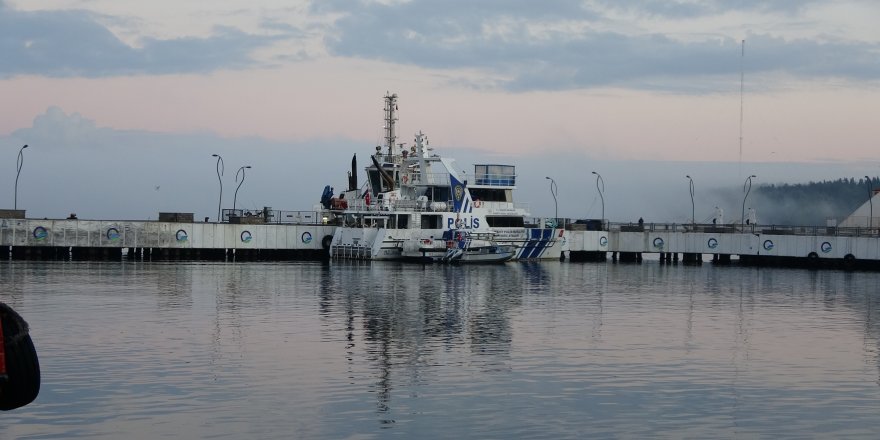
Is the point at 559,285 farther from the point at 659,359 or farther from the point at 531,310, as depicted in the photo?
the point at 659,359

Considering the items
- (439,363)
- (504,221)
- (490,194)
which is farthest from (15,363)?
(504,221)

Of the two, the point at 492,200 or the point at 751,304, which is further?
the point at 492,200

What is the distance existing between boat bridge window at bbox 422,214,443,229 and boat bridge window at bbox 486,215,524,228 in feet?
17.4

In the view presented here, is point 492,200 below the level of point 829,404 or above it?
above

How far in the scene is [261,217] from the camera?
378ft

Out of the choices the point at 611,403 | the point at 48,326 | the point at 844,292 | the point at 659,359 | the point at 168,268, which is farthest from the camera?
the point at 168,268

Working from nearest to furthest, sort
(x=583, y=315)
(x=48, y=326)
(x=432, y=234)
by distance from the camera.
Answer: (x=48, y=326) → (x=583, y=315) → (x=432, y=234)

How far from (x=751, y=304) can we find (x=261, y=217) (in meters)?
64.7

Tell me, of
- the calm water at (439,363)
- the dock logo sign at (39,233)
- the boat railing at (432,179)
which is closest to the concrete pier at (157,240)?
the dock logo sign at (39,233)

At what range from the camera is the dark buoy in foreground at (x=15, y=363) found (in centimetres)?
1675

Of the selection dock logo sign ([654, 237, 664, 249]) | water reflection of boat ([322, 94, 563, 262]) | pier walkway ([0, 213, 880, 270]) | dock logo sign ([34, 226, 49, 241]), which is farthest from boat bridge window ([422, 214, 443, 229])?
dock logo sign ([34, 226, 49, 241])

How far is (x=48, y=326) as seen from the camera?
42.4 metres

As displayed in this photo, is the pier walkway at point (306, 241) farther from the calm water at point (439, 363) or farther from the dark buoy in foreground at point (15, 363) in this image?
the dark buoy in foreground at point (15, 363)

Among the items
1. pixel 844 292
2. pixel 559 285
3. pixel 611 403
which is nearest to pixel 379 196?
pixel 559 285
